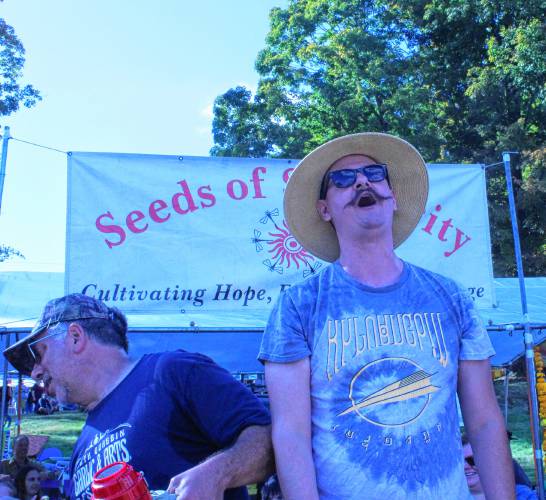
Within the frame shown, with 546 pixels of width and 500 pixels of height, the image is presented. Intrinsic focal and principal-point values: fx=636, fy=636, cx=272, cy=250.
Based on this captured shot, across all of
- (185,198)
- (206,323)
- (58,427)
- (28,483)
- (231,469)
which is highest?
(185,198)

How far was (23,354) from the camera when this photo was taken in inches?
78.3

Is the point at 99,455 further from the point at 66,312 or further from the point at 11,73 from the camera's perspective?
the point at 11,73

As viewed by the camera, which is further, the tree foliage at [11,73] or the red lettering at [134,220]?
the tree foliage at [11,73]

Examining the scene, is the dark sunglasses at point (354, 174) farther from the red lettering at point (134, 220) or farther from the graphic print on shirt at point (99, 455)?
the red lettering at point (134, 220)

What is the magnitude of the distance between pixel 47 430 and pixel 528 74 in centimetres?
1734

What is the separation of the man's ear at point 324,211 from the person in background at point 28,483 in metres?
6.29

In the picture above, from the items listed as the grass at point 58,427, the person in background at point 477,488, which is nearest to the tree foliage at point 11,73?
the grass at point 58,427

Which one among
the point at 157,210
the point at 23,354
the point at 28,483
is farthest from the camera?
the point at 28,483

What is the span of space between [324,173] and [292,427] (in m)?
0.86

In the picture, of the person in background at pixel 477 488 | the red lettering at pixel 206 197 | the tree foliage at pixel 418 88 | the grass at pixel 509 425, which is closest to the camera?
the person in background at pixel 477 488

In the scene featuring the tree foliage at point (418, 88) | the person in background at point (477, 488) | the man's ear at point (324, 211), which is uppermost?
the tree foliage at point (418, 88)

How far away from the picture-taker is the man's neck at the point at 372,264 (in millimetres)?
1781

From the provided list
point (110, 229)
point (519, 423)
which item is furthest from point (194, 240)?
point (519, 423)

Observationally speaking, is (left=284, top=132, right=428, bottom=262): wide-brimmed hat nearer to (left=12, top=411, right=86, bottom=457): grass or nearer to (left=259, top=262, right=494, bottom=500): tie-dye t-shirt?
(left=259, top=262, right=494, bottom=500): tie-dye t-shirt
